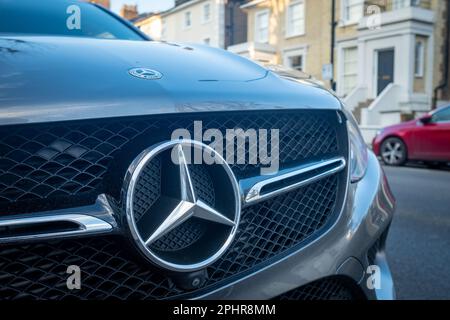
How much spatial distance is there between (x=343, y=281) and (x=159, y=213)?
0.74 meters

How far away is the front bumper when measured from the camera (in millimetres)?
1340

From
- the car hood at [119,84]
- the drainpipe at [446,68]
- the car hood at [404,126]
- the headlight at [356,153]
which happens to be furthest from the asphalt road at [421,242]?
the drainpipe at [446,68]

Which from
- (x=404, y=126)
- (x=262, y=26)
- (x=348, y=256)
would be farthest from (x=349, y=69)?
(x=348, y=256)

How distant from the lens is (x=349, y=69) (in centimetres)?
2295

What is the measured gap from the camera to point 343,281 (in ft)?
5.10

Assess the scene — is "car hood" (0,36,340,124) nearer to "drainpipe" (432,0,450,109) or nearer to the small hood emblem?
the small hood emblem

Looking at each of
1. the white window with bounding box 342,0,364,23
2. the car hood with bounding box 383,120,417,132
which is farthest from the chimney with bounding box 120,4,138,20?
the car hood with bounding box 383,120,417,132

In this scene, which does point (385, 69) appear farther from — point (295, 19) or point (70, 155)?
point (70, 155)

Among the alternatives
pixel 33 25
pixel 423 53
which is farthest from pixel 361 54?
pixel 33 25

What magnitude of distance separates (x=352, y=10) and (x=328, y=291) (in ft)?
74.7

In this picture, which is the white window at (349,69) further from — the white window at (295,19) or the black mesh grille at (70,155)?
the black mesh grille at (70,155)

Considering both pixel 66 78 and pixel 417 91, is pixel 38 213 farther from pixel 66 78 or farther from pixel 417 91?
pixel 417 91

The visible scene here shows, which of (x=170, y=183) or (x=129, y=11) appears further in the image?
(x=129, y=11)

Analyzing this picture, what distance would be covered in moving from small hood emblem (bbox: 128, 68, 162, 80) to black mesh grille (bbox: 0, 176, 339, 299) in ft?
1.57
